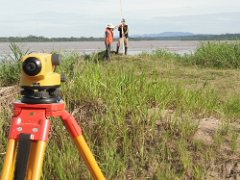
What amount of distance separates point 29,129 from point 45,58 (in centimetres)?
39

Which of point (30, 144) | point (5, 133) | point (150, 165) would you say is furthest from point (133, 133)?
point (30, 144)

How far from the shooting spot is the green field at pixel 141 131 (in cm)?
347

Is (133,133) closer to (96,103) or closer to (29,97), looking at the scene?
(96,103)

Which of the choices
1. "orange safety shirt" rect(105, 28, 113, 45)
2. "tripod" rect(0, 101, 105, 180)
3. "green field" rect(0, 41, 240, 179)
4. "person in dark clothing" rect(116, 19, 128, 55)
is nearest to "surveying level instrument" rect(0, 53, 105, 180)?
"tripod" rect(0, 101, 105, 180)

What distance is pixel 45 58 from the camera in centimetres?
213

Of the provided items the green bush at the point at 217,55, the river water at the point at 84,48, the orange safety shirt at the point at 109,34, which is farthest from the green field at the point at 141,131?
the orange safety shirt at the point at 109,34

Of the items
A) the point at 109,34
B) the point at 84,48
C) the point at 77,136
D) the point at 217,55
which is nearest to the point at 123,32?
the point at 109,34

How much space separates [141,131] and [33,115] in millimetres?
1678

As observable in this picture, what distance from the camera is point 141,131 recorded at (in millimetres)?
3717

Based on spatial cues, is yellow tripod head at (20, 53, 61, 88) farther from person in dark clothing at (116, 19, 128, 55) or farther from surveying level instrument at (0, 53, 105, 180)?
person in dark clothing at (116, 19, 128, 55)

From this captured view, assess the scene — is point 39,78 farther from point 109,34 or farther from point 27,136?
point 109,34

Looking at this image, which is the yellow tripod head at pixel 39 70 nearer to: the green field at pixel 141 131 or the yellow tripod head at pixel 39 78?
the yellow tripod head at pixel 39 78

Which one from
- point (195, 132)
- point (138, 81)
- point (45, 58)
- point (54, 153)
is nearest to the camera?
point (45, 58)

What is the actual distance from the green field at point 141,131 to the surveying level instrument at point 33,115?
1149 mm
